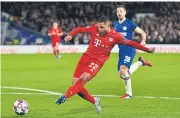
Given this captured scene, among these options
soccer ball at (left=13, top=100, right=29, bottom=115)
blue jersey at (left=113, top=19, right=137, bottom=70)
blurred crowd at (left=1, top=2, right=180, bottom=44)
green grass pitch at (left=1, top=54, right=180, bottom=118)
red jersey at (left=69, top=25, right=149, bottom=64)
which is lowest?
blurred crowd at (left=1, top=2, right=180, bottom=44)

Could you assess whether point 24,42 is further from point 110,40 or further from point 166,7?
point 110,40

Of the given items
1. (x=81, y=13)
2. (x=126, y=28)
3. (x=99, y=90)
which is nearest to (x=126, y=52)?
(x=126, y=28)

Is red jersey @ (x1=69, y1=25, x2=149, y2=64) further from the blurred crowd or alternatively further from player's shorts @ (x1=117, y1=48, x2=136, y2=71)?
the blurred crowd

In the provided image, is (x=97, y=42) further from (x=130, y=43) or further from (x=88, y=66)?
(x=130, y=43)

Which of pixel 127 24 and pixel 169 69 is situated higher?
pixel 127 24

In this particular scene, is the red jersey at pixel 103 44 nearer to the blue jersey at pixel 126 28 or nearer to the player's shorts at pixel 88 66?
the player's shorts at pixel 88 66

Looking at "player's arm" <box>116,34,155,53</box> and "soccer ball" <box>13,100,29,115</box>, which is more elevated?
"player's arm" <box>116,34,155,53</box>

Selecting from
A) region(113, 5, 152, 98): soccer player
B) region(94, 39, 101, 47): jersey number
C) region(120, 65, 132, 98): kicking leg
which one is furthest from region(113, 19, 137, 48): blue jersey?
region(94, 39, 101, 47): jersey number

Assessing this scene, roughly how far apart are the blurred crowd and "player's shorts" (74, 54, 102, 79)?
3018 cm

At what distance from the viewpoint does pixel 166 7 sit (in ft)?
146

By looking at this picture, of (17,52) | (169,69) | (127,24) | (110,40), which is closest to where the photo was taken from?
(110,40)

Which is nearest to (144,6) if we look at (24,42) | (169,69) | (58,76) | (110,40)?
(24,42)

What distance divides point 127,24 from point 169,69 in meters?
10.1

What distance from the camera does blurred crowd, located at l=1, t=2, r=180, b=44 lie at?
1697 inches
